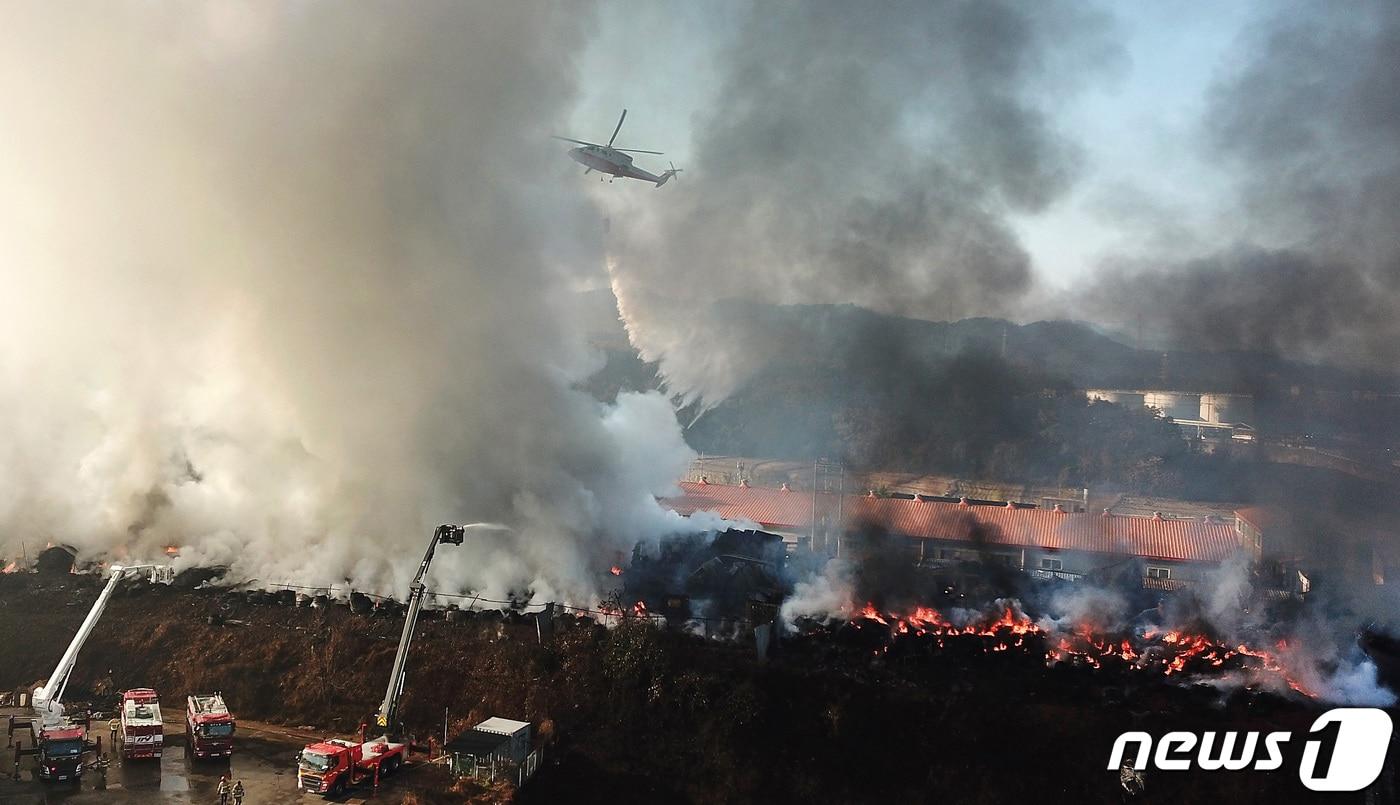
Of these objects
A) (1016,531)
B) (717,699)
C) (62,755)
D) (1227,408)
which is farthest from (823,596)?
(1227,408)

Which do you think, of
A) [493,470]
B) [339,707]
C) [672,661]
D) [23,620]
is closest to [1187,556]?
[672,661]

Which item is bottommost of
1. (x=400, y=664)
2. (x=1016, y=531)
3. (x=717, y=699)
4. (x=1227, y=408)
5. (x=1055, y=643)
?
(x=717, y=699)

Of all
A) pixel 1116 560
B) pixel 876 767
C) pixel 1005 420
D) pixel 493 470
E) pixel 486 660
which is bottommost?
pixel 876 767

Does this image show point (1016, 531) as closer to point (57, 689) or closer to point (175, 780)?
point (175, 780)

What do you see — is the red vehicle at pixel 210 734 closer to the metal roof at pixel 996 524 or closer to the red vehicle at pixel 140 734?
the red vehicle at pixel 140 734

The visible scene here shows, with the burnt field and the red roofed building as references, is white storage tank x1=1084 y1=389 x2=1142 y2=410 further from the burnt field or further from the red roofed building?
the burnt field

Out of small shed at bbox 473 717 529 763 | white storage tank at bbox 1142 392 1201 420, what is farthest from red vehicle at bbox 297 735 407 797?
white storage tank at bbox 1142 392 1201 420

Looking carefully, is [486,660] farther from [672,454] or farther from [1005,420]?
[1005,420]
